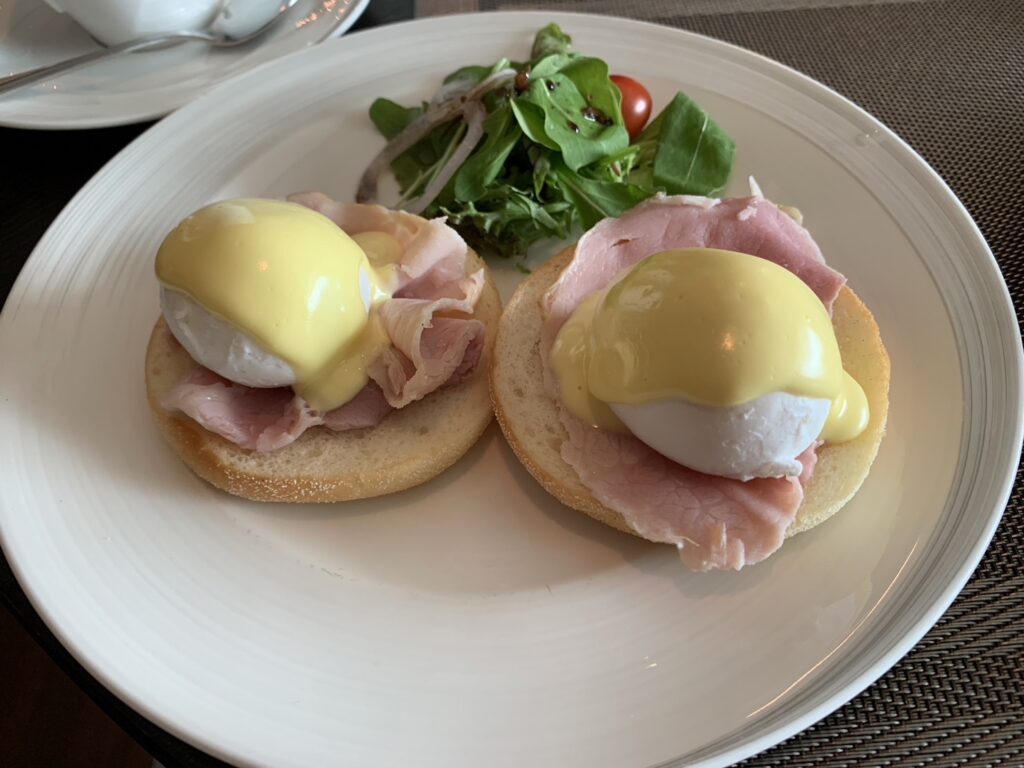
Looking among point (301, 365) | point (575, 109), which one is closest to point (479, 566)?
point (301, 365)

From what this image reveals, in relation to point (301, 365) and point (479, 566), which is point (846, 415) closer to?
point (479, 566)

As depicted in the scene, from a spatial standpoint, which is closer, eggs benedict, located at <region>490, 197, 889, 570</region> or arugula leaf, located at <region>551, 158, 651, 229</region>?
eggs benedict, located at <region>490, 197, 889, 570</region>

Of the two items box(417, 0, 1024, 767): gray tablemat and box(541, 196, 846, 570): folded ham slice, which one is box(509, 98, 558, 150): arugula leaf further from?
box(417, 0, 1024, 767): gray tablemat

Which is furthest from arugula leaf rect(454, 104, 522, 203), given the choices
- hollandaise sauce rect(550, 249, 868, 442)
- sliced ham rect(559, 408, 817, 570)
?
sliced ham rect(559, 408, 817, 570)

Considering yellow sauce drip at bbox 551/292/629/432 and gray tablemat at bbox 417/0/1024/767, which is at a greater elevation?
yellow sauce drip at bbox 551/292/629/432

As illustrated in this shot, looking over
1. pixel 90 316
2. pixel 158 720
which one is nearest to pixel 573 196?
pixel 90 316

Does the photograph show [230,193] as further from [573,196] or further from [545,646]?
[545,646]
